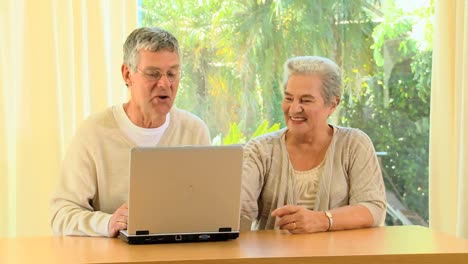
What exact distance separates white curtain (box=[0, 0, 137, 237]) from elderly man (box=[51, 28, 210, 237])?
0.70 metres

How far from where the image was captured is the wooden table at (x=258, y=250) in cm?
225

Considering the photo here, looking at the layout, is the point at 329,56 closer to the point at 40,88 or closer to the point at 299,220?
the point at 40,88

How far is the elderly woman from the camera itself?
303cm

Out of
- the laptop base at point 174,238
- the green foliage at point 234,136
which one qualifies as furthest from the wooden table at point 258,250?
the green foliage at point 234,136

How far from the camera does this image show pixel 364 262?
2311 millimetres

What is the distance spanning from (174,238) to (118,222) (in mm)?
199

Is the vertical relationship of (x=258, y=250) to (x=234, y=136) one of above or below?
below

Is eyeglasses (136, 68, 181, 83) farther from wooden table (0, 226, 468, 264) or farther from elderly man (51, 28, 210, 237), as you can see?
wooden table (0, 226, 468, 264)

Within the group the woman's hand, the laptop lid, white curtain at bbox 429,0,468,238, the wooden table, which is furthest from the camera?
white curtain at bbox 429,0,468,238

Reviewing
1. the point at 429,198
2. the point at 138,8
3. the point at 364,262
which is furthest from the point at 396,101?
the point at 364,262

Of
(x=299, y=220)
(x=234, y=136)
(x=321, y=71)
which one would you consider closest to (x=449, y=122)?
(x=234, y=136)

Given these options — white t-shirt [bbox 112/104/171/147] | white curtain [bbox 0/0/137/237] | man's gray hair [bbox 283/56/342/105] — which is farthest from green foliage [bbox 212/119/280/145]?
Result: white t-shirt [bbox 112/104/171/147]

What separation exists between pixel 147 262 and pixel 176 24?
2.00 m

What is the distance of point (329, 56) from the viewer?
421 cm
